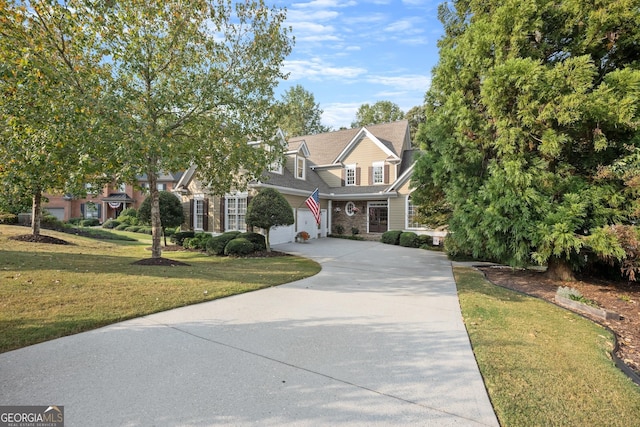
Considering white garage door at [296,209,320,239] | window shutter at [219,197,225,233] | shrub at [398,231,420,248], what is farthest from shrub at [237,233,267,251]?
shrub at [398,231,420,248]

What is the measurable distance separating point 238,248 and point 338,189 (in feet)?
34.0

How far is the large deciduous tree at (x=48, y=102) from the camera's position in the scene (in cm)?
690

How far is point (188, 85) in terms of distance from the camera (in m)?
9.93

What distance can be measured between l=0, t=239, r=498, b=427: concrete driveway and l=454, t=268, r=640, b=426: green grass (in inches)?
9.3

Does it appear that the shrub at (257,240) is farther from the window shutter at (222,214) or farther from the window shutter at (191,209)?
the window shutter at (191,209)

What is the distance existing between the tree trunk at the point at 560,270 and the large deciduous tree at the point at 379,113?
32.2 meters

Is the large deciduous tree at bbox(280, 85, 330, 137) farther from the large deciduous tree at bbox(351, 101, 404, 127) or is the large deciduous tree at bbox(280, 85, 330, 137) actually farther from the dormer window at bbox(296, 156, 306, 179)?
the dormer window at bbox(296, 156, 306, 179)

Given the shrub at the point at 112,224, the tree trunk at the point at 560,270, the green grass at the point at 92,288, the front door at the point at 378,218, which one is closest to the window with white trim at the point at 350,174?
the front door at the point at 378,218

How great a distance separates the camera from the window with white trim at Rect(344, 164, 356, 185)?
22672mm

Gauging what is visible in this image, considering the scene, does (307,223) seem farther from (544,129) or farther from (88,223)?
(88,223)

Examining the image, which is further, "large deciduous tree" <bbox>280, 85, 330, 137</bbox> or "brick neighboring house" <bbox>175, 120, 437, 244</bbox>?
"large deciduous tree" <bbox>280, 85, 330, 137</bbox>

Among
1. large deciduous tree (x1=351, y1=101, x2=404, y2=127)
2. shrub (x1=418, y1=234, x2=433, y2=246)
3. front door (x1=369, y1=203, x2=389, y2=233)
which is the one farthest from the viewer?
large deciduous tree (x1=351, y1=101, x2=404, y2=127)

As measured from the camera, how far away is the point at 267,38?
11.0m

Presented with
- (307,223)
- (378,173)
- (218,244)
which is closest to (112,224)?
(307,223)
